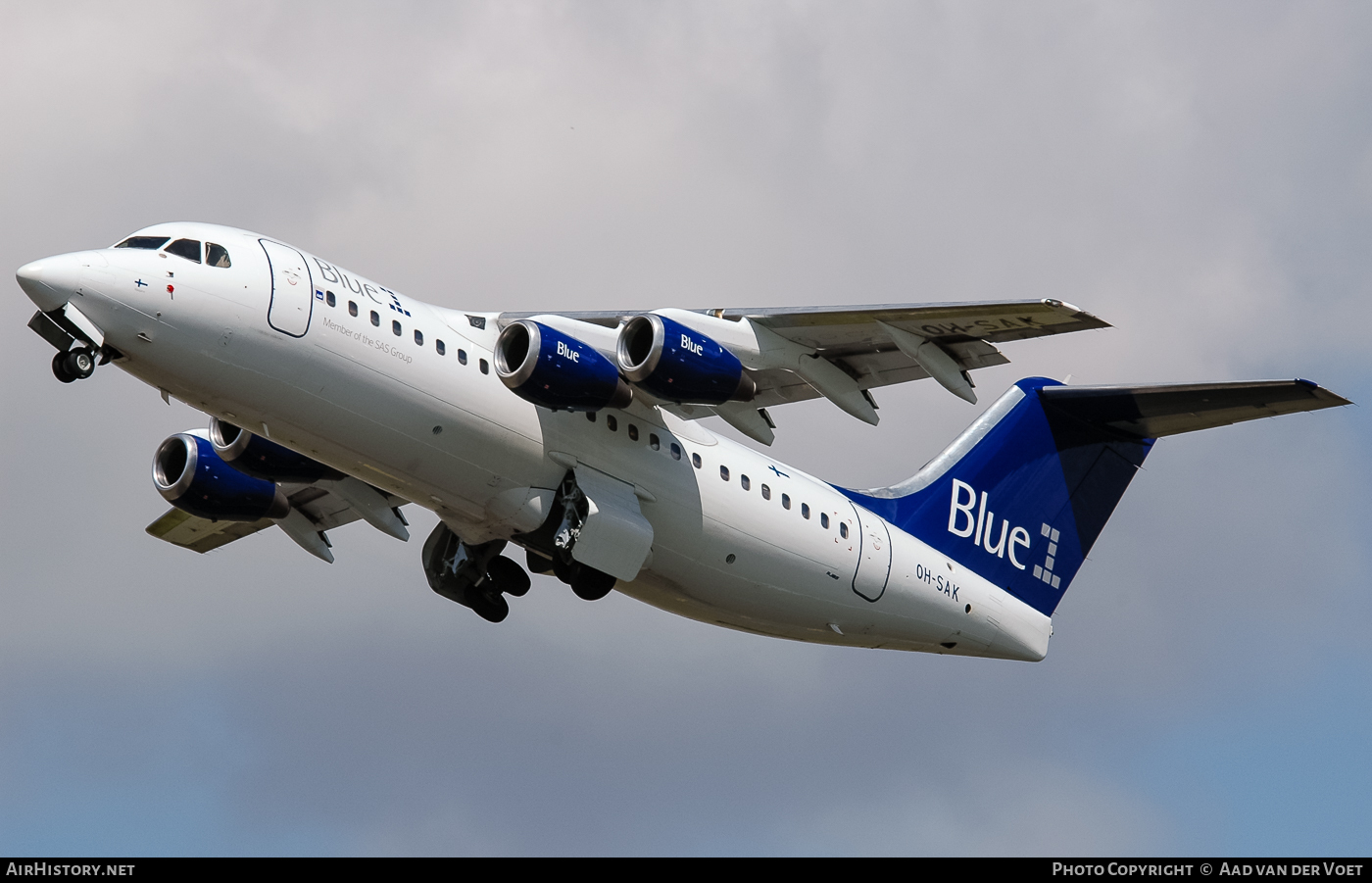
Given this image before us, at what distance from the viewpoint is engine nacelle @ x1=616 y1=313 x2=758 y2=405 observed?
576 inches

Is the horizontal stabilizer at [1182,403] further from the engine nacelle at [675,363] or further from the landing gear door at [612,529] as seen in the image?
the landing gear door at [612,529]

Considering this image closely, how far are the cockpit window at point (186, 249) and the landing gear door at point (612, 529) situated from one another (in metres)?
3.72

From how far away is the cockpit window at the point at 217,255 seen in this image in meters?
13.6

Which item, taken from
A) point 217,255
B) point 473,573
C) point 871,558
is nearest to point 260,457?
point 473,573

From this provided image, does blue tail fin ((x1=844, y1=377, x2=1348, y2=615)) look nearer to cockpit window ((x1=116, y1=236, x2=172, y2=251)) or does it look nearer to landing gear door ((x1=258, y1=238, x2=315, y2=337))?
landing gear door ((x1=258, y1=238, x2=315, y2=337))

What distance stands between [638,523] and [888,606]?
2.97 meters

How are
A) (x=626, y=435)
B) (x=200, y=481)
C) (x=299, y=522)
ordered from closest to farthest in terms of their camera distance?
(x=626, y=435) < (x=200, y=481) < (x=299, y=522)

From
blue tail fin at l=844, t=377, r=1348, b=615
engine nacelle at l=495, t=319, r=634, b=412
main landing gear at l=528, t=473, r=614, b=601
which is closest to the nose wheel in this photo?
engine nacelle at l=495, t=319, r=634, b=412

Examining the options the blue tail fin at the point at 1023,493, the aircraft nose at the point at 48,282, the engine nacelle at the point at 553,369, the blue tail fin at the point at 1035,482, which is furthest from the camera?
the blue tail fin at the point at 1023,493

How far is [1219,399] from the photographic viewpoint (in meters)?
16.4

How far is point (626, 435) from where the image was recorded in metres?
15.6

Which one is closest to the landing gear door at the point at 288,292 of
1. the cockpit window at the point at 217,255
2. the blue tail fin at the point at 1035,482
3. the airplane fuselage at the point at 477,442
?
the airplane fuselage at the point at 477,442

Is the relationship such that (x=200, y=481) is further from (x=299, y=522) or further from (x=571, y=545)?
(x=571, y=545)

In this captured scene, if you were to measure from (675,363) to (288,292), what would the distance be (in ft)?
10.5
